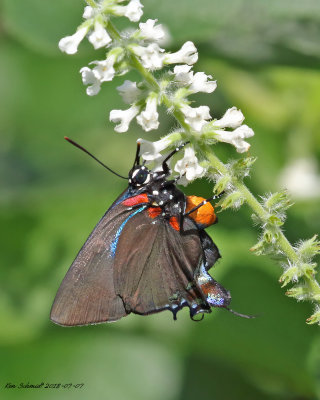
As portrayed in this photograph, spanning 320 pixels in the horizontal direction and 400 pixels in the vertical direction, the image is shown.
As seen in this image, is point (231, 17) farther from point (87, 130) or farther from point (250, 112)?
point (87, 130)

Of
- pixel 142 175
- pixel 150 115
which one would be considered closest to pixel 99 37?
pixel 150 115

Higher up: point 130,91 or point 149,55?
point 149,55

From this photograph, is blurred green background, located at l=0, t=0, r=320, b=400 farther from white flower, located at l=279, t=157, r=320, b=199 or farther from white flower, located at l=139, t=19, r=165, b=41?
white flower, located at l=139, t=19, r=165, b=41

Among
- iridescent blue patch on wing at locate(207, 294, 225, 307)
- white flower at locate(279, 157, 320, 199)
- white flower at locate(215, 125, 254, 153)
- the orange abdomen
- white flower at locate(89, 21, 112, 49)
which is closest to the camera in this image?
white flower at locate(89, 21, 112, 49)

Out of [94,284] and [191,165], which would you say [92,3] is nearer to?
[191,165]

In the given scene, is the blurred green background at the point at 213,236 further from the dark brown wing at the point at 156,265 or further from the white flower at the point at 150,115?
the white flower at the point at 150,115

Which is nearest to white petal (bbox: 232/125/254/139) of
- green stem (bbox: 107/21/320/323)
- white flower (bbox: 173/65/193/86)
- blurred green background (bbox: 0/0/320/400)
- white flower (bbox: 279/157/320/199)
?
green stem (bbox: 107/21/320/323)

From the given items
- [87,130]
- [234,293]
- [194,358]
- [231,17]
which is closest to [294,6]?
[231,17]
